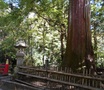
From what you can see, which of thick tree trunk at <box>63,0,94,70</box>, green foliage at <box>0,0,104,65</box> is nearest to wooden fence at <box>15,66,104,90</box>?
thick tree trunk at <box>63,0,94,70</box>

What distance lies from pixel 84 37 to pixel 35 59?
10.1m

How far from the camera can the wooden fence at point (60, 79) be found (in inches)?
174

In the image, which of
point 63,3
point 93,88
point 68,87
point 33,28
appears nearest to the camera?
point 93,88

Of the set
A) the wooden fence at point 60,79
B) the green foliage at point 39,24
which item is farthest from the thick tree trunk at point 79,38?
the green foliage at point 39,24

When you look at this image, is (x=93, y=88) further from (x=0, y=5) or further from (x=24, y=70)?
(x=0, y=5)

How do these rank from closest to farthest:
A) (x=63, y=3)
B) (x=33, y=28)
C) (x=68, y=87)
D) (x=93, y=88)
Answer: (x=93, y=88)
(x=68, y=87)
(x=63, y=3)
(x=33, y=28)

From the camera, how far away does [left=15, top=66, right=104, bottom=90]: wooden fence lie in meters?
4.42

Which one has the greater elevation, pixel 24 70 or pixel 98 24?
pixel 98 24

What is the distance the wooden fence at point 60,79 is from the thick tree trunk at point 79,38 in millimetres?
702

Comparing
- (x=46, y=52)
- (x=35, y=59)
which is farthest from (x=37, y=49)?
(x=35, y=59)

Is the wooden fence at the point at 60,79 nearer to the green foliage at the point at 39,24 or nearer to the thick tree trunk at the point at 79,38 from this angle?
the thick tree trunk at the point at 79,38

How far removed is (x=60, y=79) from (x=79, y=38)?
67.5 inches

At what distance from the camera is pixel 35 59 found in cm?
1566

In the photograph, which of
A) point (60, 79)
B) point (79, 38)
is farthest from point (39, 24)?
point (60, 79)
